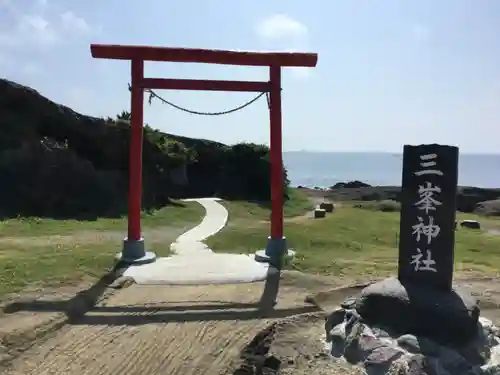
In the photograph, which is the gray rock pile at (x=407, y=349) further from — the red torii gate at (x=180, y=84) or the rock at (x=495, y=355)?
the red torii gate at (x=180, y=84)

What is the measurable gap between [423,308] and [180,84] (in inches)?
272

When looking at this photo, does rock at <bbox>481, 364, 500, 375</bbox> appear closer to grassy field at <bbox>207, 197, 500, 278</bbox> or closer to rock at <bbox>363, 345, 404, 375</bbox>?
rock at <bbox>363, 345, 404, 375</bbox>

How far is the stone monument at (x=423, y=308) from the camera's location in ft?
19.0

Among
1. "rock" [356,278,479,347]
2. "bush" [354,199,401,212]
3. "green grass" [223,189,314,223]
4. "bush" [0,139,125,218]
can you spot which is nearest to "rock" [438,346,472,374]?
"rock" [356,278,479,347]

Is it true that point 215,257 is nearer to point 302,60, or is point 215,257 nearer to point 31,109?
point 302,60

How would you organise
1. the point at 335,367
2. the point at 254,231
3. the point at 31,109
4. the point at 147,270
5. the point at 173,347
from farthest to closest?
the point at 31,109 < the point at 254,231 < the point at 147,270 < the point at 173,347 < the point at 335,367

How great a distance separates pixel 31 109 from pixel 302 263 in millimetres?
14495

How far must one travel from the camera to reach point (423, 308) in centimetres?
628

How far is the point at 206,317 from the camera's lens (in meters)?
7.73

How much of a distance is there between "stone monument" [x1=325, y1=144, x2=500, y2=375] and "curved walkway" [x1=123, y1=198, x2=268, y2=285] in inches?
129

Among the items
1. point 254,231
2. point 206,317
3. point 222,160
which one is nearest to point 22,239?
point 254,231

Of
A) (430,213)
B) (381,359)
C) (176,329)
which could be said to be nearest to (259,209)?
(176,329)

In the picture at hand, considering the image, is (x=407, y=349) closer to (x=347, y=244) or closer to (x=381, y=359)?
(x=381, y=359)

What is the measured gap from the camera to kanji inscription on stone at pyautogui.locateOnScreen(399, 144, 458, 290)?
22.0 feet
